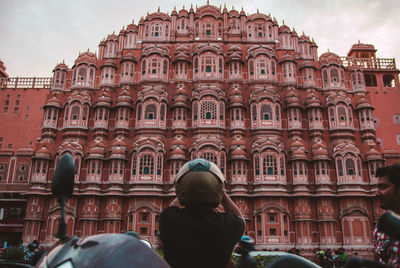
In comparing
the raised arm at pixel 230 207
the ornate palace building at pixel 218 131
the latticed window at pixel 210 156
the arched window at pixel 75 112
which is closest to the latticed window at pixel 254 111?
the ornate palace building at pixel 218 131

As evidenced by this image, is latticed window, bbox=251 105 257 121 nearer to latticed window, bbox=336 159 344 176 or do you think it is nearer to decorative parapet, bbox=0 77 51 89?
latticed window, bbox=336 159 344 176

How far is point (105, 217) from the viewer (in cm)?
2428

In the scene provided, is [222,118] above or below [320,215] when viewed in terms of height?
above

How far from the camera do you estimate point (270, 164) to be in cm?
2558

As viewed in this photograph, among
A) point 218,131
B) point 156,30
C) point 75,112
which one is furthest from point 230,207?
point 156,30

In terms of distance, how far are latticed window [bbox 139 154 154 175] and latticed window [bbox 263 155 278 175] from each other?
27.5 ft

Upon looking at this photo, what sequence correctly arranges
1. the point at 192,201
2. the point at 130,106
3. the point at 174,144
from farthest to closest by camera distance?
the point at 130,106 < the point at 174,144 < the point at 192,201

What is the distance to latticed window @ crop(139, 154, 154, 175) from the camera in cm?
2544

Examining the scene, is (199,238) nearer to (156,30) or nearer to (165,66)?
(165,66)

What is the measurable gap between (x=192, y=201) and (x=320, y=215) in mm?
23739

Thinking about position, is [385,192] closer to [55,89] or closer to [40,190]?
[40,190]

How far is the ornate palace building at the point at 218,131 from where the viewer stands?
24.4m

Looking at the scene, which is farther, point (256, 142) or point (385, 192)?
point (256, 142)

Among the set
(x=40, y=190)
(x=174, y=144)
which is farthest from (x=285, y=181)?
(x=40, y=190)
